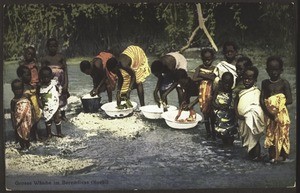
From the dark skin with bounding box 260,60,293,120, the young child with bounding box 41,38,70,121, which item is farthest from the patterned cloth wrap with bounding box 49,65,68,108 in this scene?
the dark skin with bounding box 260,60,293,120

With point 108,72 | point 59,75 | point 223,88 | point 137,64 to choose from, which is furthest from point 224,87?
point 59,75

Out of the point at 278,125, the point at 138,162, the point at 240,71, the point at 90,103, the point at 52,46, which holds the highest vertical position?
the point at 52,46

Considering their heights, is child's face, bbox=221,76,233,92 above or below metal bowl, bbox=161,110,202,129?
above

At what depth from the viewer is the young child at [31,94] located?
5.69 feet

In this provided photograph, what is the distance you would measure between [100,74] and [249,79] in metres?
0.56

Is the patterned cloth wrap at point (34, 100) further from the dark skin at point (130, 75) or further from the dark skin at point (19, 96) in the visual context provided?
the dark skin at point (130, 75)

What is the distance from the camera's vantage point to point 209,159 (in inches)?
68.2

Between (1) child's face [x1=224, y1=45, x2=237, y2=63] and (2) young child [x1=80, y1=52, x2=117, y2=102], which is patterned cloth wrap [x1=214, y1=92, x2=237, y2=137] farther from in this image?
(2) young child [x1=80, y1=52, x2=117, y2=102]

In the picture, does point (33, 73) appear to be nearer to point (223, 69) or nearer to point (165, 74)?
point (165, 74)

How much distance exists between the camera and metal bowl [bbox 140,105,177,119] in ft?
5.77

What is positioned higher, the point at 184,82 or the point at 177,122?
the point at 184,82

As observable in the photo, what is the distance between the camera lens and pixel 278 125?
5.65ft

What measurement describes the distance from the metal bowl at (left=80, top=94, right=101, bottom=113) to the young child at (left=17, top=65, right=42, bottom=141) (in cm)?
17

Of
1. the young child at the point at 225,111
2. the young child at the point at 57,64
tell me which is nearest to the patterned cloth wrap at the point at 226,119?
the young child at the point at 225,111
